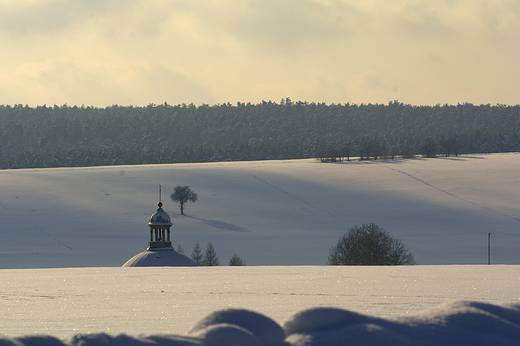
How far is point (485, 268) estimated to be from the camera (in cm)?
1242

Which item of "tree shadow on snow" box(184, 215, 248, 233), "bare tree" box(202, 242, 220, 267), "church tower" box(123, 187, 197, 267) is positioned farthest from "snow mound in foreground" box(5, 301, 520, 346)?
"tree shadow on snow" box(184, 215, 248, 233)

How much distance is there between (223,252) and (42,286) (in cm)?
4332

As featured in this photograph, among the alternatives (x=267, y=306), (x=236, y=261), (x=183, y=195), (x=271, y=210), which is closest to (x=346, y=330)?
(x=267, y=306)

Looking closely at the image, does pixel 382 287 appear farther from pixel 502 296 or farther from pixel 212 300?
pixel 212 300

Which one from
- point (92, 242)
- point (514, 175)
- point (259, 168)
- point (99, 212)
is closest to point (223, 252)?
point (92, 242)

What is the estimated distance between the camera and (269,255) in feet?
166

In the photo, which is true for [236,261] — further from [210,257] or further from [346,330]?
[346,330]

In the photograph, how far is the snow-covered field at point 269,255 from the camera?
343 centimetres

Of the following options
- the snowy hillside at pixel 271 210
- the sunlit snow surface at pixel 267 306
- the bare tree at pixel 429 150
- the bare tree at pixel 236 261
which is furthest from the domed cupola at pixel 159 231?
the bare tree at pixel 429 150

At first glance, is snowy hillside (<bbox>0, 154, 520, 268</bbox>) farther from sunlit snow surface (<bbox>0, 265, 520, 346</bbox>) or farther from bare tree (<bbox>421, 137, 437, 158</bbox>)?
sunlit snow surface (<bbox>0, 265, 520, 346</bbox>)

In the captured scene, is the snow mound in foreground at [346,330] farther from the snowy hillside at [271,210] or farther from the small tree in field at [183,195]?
the small tree in field at [183,195]

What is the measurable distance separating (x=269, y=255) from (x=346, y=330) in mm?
47913

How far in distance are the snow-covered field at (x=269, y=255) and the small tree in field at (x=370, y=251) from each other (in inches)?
71.7

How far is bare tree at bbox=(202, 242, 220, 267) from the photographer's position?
49.5 metres
